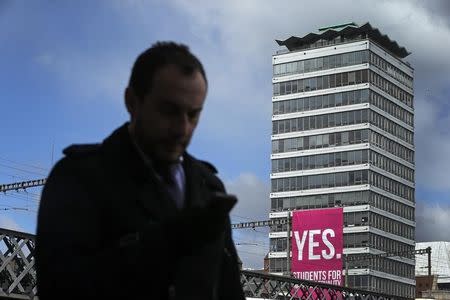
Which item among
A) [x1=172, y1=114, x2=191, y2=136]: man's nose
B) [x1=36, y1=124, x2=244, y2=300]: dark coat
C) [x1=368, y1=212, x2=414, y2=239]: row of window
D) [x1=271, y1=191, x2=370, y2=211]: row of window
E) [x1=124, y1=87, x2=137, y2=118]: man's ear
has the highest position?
[x1=271, y1=191, x2=370, y2=211]: row of window

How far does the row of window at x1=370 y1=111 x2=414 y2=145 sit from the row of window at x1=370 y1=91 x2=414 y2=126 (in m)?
1.40

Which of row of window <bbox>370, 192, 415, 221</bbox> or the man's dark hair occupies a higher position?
row of window <bbox>370, 192, 415, 221</bbox>

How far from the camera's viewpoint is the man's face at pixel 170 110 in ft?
5.76

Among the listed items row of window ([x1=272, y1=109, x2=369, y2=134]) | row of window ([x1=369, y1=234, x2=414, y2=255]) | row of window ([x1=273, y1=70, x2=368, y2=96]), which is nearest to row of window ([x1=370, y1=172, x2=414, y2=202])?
row of window ([x1=369, y1=234, x2=414, y2=255])

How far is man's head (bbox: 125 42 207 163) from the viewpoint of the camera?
176 cm

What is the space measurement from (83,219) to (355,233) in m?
119

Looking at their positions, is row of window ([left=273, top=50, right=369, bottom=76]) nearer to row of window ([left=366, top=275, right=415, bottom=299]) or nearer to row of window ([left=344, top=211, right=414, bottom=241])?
row of window ([left=344, top=211, right=414, bottom=241])

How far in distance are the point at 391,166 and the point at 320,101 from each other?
47.8ft

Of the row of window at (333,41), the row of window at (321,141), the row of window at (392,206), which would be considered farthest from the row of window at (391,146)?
the row of window at (333,41)

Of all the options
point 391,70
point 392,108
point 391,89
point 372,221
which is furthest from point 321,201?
point 391,70

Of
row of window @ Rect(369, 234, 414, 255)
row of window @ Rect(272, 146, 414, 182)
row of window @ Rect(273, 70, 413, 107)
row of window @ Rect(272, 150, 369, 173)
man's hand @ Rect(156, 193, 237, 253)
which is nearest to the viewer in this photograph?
man's hand @ Rect(156, 193, 237, 253)

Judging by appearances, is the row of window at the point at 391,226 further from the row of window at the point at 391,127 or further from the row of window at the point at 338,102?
the row of window at the point at 338,102

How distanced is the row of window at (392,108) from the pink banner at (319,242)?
6317 centimetres

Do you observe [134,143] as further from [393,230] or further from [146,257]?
[393,230]
